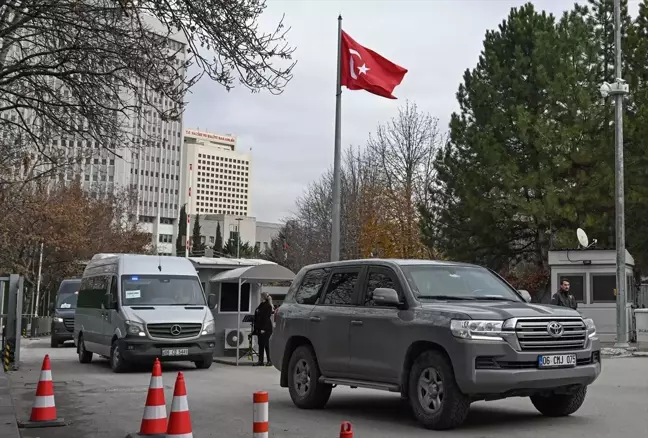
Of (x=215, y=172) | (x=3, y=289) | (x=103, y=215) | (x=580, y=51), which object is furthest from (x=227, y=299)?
(x=215, y=172)

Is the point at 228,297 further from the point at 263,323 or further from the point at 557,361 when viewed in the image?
the point at 557,361

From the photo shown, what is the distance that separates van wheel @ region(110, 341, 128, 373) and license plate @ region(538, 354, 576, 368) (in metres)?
11.3

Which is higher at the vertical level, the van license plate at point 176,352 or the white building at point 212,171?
the white building at point 212,171

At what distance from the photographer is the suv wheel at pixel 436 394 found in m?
9.33

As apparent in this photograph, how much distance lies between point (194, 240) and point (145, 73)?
128479 millimetres

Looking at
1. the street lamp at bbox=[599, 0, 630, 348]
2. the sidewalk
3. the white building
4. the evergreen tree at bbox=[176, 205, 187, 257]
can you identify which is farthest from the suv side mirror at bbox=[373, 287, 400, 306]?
the white building

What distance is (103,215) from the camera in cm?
5950

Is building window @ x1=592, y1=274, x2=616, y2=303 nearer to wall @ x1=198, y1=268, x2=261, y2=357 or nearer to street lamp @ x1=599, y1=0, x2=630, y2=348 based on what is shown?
street lamp @ x1=599, y1=0, x2=630, y2=348

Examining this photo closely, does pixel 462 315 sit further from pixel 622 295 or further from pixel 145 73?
pixel 622 295

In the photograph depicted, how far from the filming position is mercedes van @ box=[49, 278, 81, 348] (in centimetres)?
2995

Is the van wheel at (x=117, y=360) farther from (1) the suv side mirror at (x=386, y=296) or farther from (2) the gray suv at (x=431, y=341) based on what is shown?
(1) the suv side mirror at (x=386, y=296)

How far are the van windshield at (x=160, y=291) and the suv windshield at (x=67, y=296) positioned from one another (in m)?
11.4

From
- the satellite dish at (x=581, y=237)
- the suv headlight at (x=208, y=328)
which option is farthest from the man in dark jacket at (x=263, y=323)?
the satellite dish at (x=581, y=237)

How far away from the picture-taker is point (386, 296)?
10.2 meters
